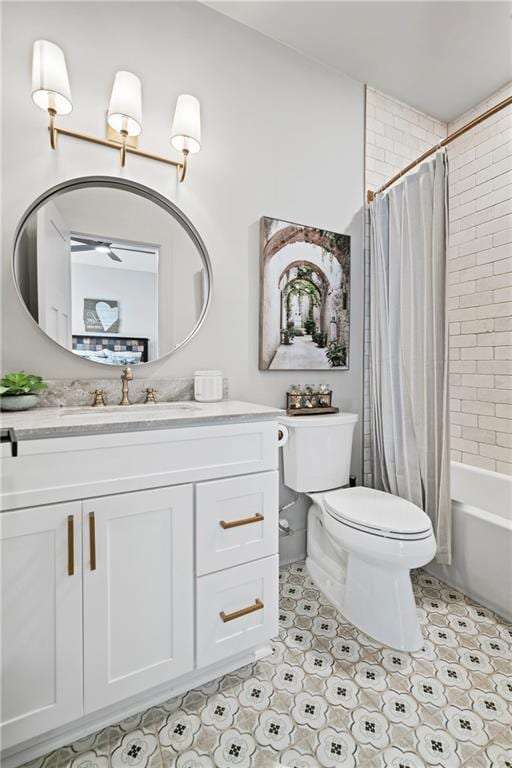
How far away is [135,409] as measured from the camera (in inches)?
58.0

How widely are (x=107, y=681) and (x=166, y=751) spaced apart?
25 cm

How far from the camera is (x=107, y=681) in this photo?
42.9 inches

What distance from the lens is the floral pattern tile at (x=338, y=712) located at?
3.45 ft

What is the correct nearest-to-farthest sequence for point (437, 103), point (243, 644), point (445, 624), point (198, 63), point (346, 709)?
point (346, 709) → point (243, 644) → point (445, 624) → point (198, 63) → point (437, 103)

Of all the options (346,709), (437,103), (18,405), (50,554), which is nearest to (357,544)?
(346,709)

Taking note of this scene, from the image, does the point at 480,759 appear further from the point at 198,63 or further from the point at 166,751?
the point at 198,63

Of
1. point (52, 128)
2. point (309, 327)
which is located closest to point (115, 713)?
point (309, 327)

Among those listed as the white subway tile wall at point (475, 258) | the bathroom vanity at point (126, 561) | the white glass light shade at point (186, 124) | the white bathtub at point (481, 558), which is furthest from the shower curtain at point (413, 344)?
the white glass light shade at point (186, 124)

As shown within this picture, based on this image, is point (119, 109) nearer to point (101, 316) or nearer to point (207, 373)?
point (101, 316)

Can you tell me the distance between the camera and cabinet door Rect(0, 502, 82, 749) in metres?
0.97

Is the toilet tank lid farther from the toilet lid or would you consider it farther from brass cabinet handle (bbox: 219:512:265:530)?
brass cabinet handle (bbox: 219:512:265:530)

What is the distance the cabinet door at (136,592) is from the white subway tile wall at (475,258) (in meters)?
1.39

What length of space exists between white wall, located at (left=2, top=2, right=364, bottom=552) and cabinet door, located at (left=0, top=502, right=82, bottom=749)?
66 centimetres

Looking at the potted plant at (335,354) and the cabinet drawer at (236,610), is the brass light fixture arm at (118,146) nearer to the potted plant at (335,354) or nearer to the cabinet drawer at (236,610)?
the potted plant at (335,354)
